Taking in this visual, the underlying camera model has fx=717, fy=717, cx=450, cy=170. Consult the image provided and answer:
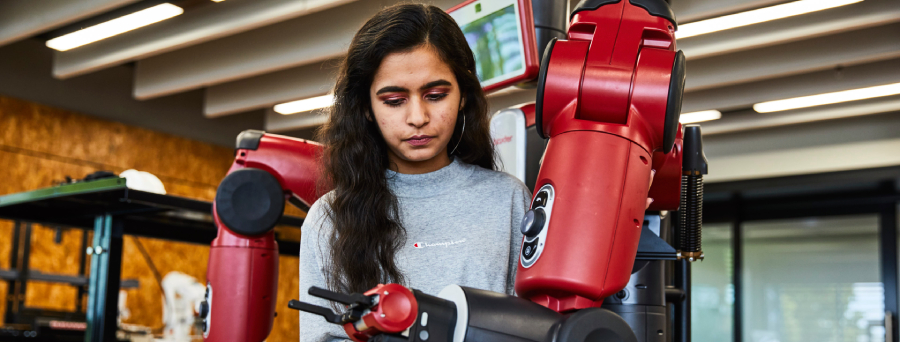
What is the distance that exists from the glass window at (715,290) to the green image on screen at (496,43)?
5407 millimetres

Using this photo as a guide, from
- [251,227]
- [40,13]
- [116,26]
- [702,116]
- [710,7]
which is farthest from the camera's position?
[702,116]

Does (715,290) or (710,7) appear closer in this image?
(710,7)

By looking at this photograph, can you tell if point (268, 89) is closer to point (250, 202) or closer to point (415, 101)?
point (250, 202)

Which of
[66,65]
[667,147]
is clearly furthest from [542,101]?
[66,65]

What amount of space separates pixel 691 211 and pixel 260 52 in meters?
3.67

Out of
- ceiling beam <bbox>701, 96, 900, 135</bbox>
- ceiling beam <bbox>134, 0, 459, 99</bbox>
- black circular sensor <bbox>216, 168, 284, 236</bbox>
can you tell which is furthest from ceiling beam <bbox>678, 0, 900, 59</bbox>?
black circular sensor <bbox>216, 168, 284, 236</bbox>

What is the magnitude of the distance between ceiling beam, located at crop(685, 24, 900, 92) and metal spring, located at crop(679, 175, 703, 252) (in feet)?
11.1

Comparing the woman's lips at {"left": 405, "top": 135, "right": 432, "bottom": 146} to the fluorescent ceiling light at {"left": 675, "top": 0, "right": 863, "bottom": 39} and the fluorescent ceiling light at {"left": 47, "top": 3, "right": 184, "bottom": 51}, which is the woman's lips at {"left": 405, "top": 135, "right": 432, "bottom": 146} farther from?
the fluorescent ceiling light at {"left": 47, "top": 3, "right": 184, "bottom": 51}

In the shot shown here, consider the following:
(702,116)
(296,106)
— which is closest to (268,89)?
(296,106)

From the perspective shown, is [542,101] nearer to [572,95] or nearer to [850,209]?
[572,95]

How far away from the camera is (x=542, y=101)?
0.76 m

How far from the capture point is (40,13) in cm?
393

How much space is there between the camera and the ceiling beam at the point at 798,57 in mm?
3758

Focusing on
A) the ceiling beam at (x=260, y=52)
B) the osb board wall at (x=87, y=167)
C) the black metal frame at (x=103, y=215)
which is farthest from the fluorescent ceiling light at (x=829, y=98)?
the osb board wall at (x=87, y=167)
